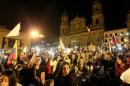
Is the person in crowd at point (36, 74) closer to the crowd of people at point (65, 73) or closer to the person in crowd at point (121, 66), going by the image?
the crowd of people at point (65, 73)

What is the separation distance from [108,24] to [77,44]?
11.4m

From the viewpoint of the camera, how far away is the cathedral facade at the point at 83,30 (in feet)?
194

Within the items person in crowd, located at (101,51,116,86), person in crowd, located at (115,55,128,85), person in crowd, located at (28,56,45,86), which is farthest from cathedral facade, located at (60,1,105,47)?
person in crowd, located at (28,56,45,86)

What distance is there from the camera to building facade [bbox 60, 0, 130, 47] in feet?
192

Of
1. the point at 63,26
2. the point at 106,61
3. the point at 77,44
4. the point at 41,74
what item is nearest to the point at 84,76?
the point at 106,61

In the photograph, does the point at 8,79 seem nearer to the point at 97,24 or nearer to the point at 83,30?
the point at 97,24

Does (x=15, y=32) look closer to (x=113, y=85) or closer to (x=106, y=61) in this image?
(x=106, y=61)

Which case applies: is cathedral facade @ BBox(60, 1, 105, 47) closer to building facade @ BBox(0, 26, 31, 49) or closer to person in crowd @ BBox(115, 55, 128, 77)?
building facade @ BBox(0, 26, 31, 49)

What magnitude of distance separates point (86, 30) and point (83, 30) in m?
1.36

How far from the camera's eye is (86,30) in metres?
63.3

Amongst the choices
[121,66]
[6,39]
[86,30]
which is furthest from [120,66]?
[6,39]

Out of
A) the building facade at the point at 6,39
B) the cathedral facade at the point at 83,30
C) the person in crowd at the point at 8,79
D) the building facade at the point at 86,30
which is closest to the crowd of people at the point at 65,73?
the person in crowd at the point at 8,79

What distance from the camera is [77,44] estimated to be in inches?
2601

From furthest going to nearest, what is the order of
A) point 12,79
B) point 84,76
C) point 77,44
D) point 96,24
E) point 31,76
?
point 77,44 → point 96,24 → point 84,76 → point 31,76 → point 12,79
